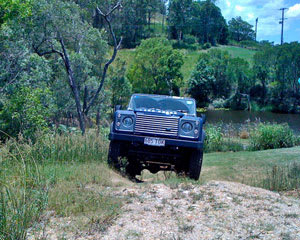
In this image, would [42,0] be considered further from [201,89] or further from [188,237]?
[201,89]

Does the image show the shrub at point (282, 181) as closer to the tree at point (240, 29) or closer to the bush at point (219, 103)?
the bush at point (219, 103)

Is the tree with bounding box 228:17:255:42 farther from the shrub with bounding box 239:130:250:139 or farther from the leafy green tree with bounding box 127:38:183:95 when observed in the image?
the shrub with bounding box 239:130:250:139

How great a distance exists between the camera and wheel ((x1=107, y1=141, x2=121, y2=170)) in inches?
350

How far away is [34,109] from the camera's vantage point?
12469 millimetres

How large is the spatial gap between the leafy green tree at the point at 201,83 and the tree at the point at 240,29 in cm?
6506

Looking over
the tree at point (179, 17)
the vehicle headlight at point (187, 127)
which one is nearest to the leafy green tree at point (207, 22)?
the tree at point (179, 17)

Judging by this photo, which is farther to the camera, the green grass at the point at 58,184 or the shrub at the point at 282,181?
the shrub at the point at 282,181

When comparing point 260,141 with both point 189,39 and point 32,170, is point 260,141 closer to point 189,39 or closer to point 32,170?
point 32,170

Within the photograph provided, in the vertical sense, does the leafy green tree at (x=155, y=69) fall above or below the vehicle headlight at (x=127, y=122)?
above

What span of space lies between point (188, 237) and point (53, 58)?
20744 mm

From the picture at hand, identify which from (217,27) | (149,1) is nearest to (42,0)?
(149,1)

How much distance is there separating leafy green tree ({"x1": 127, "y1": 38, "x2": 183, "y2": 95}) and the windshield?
46.9m

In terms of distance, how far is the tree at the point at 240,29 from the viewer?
126 metres

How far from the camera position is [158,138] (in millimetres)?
8391
